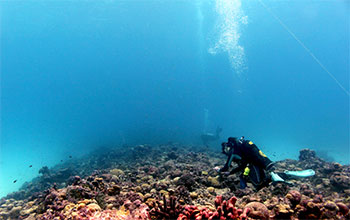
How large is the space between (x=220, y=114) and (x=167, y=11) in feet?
335

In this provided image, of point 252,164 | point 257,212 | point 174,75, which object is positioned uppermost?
point 174,75

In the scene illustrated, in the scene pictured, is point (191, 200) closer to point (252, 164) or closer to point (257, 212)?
point (257, 212)

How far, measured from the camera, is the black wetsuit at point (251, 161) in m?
6.39

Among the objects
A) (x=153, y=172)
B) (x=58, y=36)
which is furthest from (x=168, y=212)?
(x=58, y=36)

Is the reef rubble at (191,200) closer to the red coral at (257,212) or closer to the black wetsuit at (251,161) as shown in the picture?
the red coral at (257,212)

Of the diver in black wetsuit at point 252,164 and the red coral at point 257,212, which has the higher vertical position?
the diver in black wetsuit at point 252,164

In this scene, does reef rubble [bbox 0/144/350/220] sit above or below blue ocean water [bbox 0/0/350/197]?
below

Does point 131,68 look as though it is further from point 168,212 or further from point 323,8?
point 168,212

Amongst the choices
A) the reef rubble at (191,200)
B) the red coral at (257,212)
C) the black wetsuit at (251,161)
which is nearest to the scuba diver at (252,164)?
the black wetsuit at (251,161)

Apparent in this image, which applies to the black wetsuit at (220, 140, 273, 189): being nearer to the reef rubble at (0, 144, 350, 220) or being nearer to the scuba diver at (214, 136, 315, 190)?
the scuba diver at (214, 136, 315, 190)

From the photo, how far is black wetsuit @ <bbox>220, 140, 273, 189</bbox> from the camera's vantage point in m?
6.39

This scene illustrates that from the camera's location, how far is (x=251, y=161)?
655cm

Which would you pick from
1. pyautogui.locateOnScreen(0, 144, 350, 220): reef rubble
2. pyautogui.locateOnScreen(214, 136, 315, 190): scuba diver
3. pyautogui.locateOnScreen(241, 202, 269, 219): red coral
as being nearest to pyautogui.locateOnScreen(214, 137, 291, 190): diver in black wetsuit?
pyautogui.locateOnScreen(214, 136, 315, 190): scuba diver

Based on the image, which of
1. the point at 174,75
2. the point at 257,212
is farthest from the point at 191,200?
the point at 174,75
